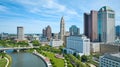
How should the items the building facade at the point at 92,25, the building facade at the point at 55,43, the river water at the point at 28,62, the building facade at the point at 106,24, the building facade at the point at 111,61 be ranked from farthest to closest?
the building facade at the point at 55,43 < the building facade at the point at 92,25 < the building facade at the point at 106,24 < the river water at the point at 28,62 < the building facade at the point at 111,61

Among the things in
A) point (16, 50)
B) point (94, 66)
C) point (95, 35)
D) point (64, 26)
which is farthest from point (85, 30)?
point (94, 66)

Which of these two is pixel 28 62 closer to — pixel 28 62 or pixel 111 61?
pixel 28 62

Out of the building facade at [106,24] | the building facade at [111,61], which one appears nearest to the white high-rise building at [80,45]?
the building facade at [106,24]

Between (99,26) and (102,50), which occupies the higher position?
(99,26)

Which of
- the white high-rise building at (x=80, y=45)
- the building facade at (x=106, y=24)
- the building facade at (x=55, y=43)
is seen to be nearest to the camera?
the white high-rise building at (x=80, y=45)

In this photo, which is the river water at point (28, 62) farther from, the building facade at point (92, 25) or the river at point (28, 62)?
the building facade at point (92, 25)

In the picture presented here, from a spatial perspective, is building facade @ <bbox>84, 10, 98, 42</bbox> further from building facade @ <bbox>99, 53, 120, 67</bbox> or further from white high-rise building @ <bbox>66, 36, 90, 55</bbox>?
building facade @ <bbox>99, 53, 120, 67</bbox>

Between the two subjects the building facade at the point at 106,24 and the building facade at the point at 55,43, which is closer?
the building facade at the point at 106,24

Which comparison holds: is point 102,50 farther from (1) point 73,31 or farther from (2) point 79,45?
(1) point 73,31
